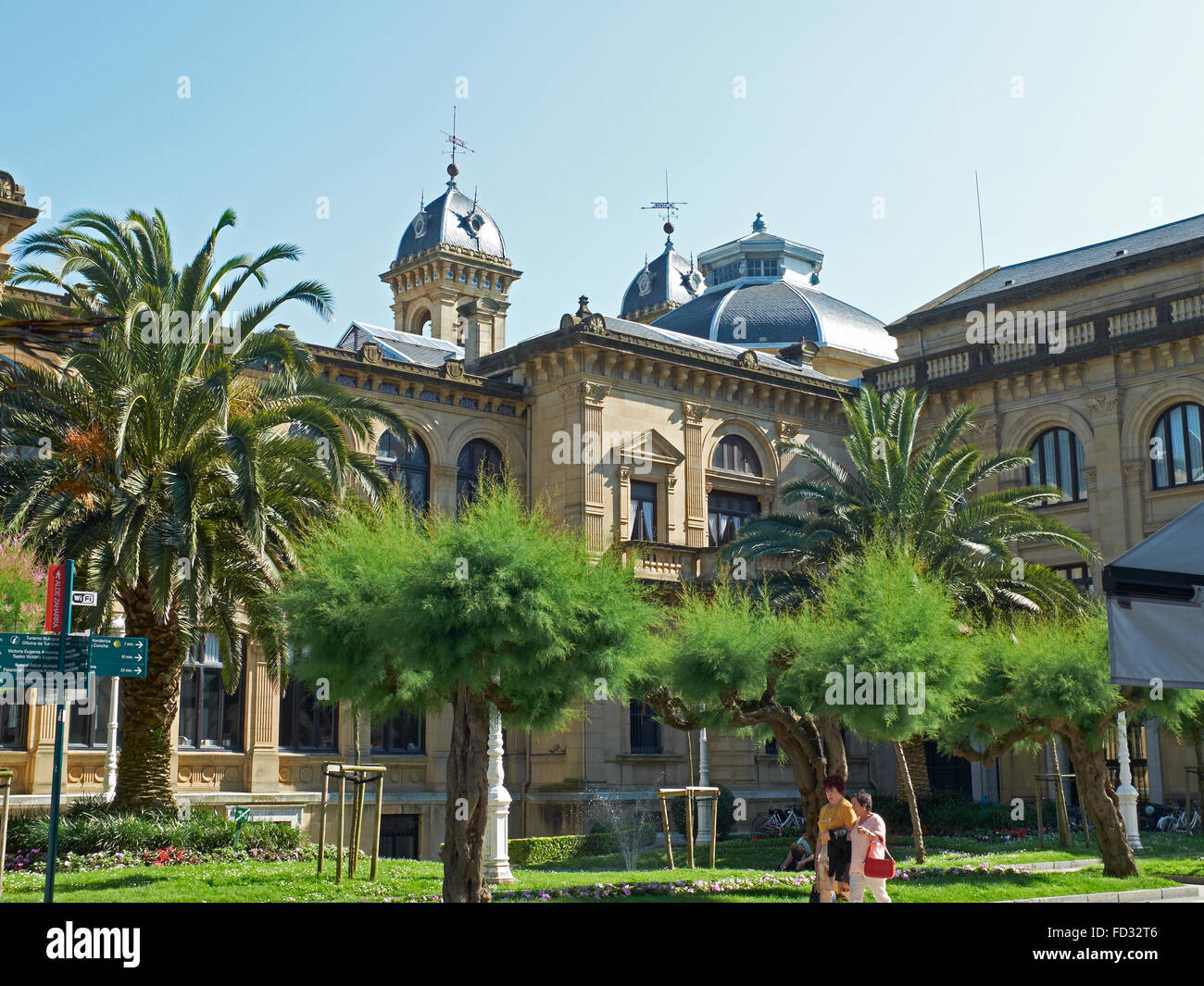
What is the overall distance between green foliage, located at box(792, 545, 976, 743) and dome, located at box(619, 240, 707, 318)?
51600 millimetres

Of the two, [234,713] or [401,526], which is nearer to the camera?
[401,526]

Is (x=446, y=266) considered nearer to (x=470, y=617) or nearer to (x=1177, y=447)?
(x=1177, y=447)

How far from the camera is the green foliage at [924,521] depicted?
3127 cm

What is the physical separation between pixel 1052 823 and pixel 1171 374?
38.1 ft

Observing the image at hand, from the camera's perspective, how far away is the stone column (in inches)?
1515

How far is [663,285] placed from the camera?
73312mm

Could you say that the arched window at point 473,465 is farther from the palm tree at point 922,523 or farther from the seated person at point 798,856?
the seated person at point 798,856

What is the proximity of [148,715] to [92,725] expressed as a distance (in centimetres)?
800

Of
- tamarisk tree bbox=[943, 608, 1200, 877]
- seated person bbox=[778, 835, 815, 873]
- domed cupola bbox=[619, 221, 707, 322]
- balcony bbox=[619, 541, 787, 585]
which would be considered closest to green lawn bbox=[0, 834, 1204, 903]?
tamarisk tree bbox=[943, 608, 1200, 877]

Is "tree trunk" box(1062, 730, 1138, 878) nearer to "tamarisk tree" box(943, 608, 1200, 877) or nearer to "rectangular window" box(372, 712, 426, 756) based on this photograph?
"tamarisk tree" box(943, 608, 1200, 877)

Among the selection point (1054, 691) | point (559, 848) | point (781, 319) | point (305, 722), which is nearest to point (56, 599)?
point (1054, 691)
